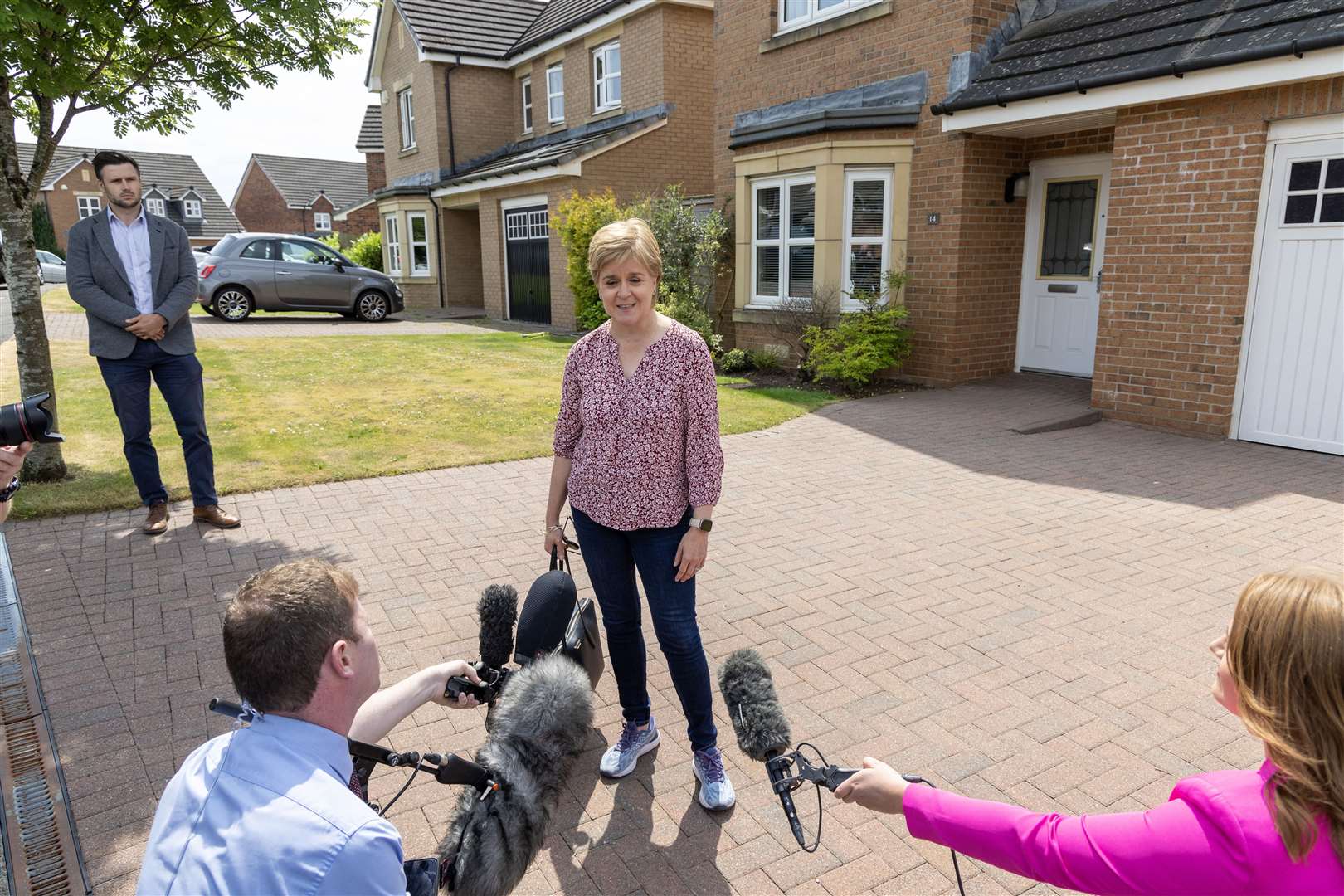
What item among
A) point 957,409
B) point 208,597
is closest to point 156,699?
point 208,597

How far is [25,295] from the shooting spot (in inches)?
249

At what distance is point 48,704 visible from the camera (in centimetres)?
358

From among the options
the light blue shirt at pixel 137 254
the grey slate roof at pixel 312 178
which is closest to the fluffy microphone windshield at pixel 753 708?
the light blue shirt at pixel 137 254

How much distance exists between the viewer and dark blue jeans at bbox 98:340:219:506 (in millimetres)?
5434

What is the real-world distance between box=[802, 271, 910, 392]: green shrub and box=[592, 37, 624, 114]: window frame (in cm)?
987

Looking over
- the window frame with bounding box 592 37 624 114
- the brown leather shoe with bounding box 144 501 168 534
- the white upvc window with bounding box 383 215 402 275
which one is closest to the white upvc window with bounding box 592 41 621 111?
the window frame with bounding box 592 37 624 114

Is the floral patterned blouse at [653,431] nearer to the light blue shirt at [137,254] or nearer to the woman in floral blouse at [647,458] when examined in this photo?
the woman in floral blouse at [647,458]

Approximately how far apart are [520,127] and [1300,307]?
19.2 m

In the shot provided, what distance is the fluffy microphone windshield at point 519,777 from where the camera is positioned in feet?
6.14

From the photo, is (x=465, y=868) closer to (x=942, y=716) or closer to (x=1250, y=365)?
(x=942, y=716)

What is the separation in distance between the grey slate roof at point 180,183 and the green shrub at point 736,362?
55211 millimetres

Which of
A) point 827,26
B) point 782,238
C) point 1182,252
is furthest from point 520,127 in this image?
point 1182,252

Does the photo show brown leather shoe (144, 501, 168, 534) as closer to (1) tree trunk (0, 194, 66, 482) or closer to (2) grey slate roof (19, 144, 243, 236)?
(1) tree trunk (0, 194, 66, 482)

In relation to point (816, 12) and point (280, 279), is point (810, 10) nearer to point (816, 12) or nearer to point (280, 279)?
point (816, 12)
